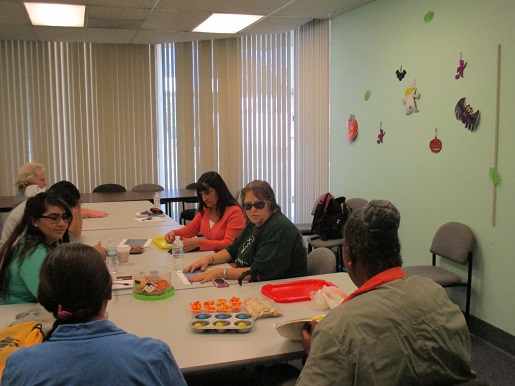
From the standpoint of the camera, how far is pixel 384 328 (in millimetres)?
1573

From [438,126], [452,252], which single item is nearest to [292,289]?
[452,252]

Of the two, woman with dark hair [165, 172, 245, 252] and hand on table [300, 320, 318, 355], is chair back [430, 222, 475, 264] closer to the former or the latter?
woman with dark hair [165, 172, 245, 252]

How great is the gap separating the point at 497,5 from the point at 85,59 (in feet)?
18.0

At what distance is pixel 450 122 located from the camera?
169 inches

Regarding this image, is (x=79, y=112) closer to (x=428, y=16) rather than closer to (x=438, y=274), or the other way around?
(x=428, y=16)

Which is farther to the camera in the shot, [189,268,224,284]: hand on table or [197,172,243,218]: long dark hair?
[197,172,243,218]: long dark hair

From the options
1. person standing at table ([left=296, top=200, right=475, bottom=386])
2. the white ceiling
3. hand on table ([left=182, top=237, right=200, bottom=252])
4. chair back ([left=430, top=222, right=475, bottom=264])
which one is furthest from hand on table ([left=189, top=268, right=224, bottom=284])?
the white ceiling

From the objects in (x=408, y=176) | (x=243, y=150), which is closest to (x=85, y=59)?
(x=243, y=150)

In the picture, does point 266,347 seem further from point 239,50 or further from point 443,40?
point 239,50

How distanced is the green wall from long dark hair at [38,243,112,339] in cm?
316

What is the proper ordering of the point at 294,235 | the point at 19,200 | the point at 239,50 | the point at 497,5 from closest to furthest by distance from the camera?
the point at 294,235, the point at 497,5, the point at 19,200, the point at 239,50

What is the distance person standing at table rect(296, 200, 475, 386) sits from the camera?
1.54m

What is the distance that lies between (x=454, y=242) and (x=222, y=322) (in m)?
2.47

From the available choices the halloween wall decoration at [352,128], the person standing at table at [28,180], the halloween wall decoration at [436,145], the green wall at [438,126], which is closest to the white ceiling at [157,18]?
the green wall at [438,126]
